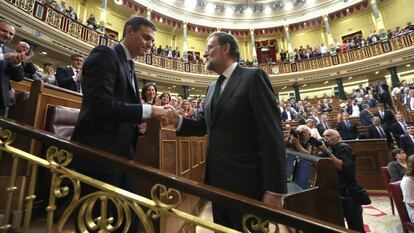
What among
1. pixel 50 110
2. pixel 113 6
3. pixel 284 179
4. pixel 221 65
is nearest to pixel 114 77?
pixel 221 65

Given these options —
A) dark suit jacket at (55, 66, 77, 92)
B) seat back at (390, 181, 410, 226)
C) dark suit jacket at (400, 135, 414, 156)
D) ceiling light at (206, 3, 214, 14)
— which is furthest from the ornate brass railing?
ceiling light at (206, 3, 214, 14)

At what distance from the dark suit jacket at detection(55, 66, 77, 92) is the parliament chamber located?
0.10m

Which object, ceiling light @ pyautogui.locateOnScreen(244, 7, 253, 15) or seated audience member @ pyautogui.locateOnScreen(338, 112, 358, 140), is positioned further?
ceiling light @ pyautogui.locateOnScreen(244, 7, 253, 15)

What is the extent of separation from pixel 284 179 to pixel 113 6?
14024mm

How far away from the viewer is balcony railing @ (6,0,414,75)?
7.17 metres

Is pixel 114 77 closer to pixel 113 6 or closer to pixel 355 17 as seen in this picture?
pixel 113 6

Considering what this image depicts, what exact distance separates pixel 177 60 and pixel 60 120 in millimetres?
11282

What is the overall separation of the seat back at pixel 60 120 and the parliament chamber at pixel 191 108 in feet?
0.04

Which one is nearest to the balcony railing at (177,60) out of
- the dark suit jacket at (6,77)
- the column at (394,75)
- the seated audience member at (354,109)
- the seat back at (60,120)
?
the column at (394,75)

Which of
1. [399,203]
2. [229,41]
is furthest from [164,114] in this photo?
[399,203]

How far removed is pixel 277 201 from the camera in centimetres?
108

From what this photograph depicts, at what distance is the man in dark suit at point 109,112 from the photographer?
113cm

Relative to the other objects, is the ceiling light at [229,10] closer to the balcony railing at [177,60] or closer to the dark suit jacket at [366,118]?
A: the balcony railing at [177,60]

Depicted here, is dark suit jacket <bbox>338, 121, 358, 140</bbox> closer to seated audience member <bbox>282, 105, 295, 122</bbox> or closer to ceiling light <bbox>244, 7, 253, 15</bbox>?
seated audience member <bbox>282, 105, 295, 122</bbox>
